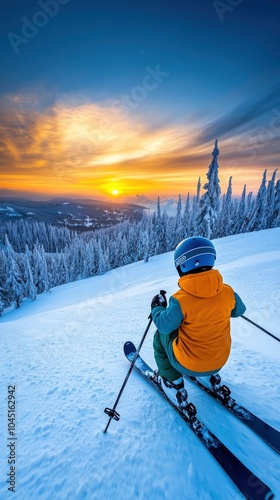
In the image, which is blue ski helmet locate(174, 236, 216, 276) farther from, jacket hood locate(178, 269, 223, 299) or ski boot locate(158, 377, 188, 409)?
ski boot locate(158, 377, 188, 409)

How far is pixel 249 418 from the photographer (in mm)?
2344

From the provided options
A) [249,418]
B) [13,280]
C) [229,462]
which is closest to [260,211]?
[249,418]

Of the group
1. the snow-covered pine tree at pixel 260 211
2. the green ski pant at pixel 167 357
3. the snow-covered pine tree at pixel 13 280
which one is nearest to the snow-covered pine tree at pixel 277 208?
the snow-covered pine tree at pixel 260 211

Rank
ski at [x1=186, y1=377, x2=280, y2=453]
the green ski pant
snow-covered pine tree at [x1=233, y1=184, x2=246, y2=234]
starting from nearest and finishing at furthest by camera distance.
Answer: ski at [x1=186, y1=377, x2=280, y2=453] < the green ski pant < snow-covered pine tree at [x1=233, y1=184, x2=246, y2=234]

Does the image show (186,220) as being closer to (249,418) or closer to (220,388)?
(220,388)

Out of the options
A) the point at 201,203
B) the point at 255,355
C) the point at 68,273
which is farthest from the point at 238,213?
the point at 255,355

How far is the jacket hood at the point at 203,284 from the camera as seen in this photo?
6.41ft

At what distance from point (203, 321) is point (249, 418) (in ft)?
4.77

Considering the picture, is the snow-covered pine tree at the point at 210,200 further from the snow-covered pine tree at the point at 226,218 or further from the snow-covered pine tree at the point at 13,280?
the snow-covered pine tree at the point at 226,218

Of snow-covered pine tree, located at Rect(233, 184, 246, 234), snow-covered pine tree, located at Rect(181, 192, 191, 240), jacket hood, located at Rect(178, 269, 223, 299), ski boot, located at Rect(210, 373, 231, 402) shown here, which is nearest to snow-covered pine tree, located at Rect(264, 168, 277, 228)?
snow-covered pine tree, located at Rect(233, 184, 246, 234)

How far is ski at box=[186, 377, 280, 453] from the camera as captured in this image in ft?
6.98

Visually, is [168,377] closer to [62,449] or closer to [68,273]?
[62,449]

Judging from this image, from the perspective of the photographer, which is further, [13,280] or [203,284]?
[13,280]

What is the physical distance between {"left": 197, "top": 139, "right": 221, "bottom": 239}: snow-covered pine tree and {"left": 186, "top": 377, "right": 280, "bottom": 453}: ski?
978 inches
